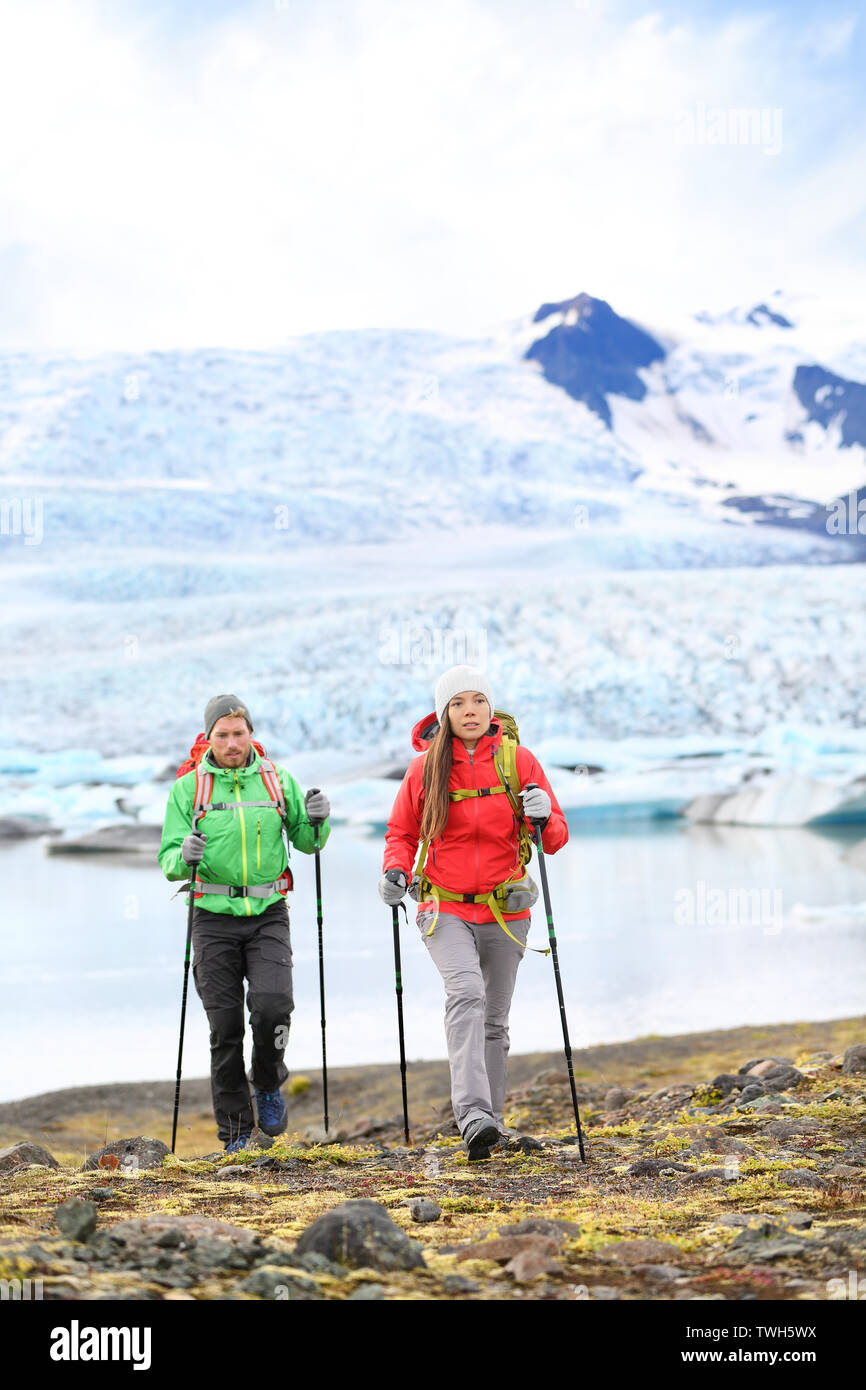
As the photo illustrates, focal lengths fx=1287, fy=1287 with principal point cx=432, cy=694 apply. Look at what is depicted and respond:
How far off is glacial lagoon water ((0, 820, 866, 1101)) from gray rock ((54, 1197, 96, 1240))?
8.09 meters

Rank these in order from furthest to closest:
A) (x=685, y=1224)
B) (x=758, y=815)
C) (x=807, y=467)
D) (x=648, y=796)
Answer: (x=807, y=467)
(x=648, y=796)
(x=758, y=815)
(x=685, y=1224)

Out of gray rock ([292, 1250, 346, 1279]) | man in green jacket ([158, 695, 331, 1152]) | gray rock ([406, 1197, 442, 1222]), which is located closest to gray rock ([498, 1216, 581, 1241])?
gray rock ([406, 1197, 442, 1222])

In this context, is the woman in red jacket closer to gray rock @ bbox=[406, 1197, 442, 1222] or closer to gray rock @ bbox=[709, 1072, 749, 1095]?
gray rock @ bbox=[406, 1197, 442, 1222]

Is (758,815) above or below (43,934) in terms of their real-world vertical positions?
above

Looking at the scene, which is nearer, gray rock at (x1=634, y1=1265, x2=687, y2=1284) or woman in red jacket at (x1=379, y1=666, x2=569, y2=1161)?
gray rock at (x1=634, y1=1265, x2=687, y2=1284)

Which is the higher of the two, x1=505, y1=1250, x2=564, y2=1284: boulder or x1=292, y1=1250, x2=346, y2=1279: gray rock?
x1=292, y1=1250, x2=346, y2=1279: gray rock

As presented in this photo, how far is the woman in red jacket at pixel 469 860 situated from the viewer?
4617 millimetres

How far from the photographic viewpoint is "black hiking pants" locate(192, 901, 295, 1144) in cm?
526

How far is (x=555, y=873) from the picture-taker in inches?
1051

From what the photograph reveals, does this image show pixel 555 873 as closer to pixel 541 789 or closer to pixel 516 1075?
pixel 516 1075

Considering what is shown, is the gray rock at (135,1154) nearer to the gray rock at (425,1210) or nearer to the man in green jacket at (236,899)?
the man in green jacket at (236,899)

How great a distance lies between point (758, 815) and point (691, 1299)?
32.8 m

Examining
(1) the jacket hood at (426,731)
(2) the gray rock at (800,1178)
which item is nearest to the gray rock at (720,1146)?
(2) the gray rock at (800,1178)
